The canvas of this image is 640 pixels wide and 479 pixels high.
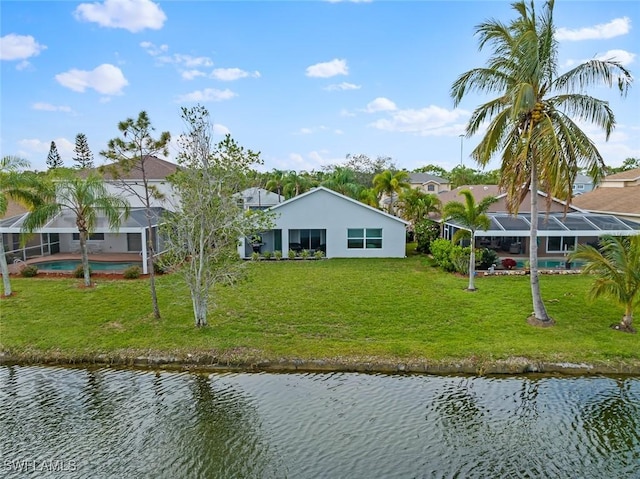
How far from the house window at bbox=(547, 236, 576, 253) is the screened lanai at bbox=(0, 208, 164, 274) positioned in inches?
836

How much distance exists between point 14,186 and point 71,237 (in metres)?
11.7

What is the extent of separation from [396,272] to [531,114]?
414 inches

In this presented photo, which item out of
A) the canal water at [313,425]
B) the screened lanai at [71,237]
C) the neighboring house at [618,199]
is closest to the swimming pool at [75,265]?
the screened lanai at [71,237]

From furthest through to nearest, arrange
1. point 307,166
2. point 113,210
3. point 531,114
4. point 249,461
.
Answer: point 307,166, point 113,210, point 531,114, point 249,461

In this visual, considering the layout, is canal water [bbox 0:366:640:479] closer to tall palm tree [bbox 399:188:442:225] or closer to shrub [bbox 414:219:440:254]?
shrub [bbox 414:219:440:254]

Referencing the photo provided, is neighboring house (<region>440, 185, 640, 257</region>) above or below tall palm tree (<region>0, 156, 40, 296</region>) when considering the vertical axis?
below

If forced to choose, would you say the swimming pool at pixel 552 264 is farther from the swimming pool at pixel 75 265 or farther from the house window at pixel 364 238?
the swimming pool at pixel 75 265

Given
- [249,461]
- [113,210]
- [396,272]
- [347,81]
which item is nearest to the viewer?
[249,461]

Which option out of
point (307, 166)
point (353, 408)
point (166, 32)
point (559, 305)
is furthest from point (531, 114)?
point (307, 166)

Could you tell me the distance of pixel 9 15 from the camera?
15039mm

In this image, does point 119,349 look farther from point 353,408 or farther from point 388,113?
point 388,113

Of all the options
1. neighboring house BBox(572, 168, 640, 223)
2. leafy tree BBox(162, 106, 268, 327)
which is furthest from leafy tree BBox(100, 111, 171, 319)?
neighboring house BBox(572, 168, 640, 223)

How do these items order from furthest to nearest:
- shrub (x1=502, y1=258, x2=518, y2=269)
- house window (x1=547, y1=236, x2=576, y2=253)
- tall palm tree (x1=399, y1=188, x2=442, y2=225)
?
tall palm tree (x1=399, y1=188, x2=442, y2=225), house window (x1=547, y1=236, x2=576, y2=253), shrub (x1=502, y1=258, x2=518, y2=269)

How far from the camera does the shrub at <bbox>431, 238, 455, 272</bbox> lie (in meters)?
21.6
